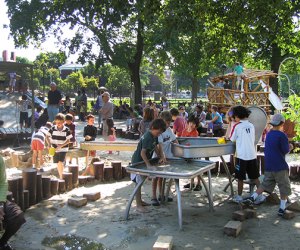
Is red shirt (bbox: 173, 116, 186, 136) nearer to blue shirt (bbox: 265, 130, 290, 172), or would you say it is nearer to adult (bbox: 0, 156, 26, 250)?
blue shirt (bbox: 265, 130, 290, 172)

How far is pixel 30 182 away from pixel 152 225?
2.03 meters

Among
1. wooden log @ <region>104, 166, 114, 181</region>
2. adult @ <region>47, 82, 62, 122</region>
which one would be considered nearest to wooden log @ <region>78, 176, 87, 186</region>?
wooden log @ <region>104, 166, 114, 181</region>

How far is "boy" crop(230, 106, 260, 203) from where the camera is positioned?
20.3 feet

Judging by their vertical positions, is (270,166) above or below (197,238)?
above

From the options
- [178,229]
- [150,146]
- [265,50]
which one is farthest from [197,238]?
[265,50]

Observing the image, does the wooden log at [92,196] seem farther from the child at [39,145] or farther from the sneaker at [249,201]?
the sneaker at [249,201]

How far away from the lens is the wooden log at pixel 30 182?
6.17 meters

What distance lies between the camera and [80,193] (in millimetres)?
7129

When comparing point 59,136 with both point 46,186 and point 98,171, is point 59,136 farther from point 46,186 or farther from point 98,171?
point 46,186

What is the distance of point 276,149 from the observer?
5770 millimetres

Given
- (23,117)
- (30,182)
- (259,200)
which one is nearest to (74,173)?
(30,182)

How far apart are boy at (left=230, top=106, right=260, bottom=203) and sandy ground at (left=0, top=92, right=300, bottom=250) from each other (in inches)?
20.5

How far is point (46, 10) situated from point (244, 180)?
1912 cm

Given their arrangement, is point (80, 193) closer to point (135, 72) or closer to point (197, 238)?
point (197, 238)
